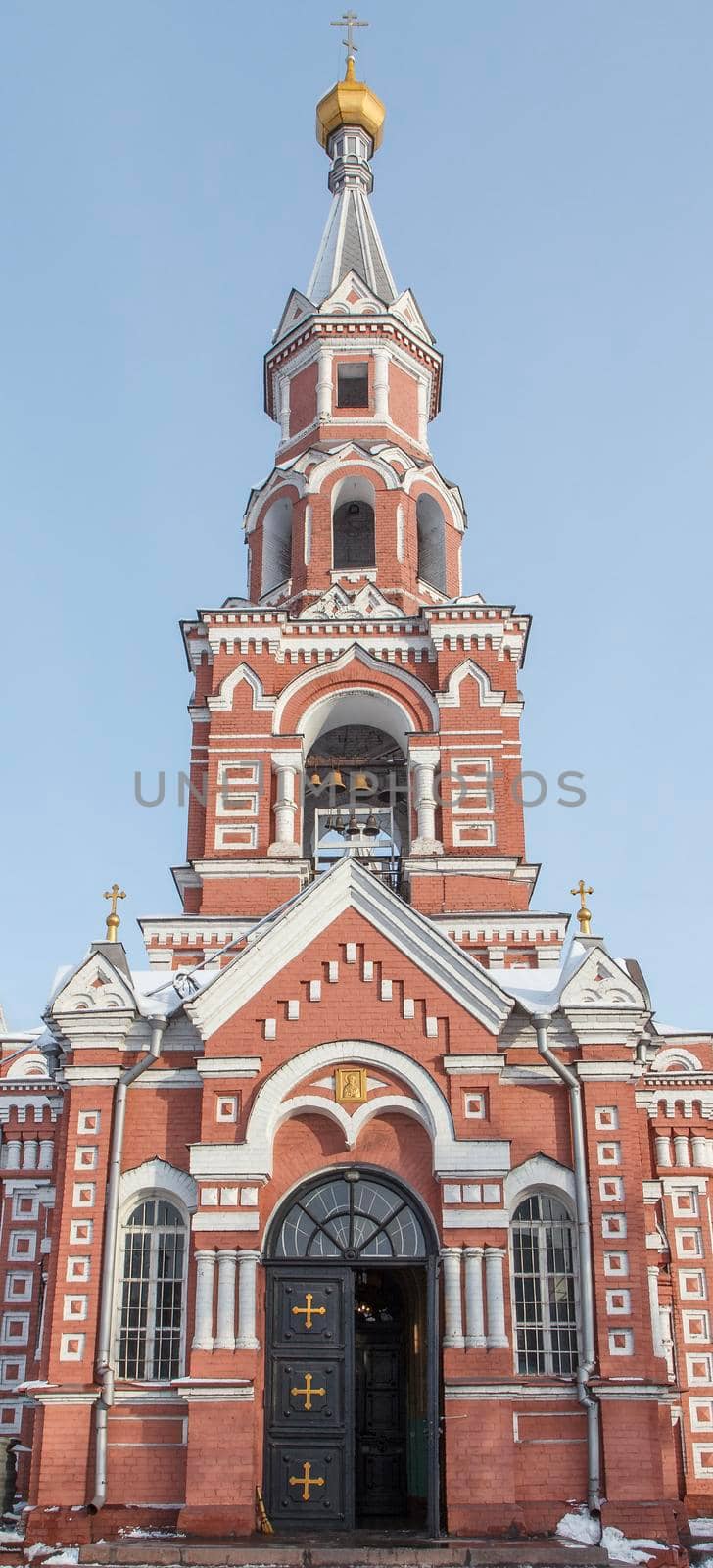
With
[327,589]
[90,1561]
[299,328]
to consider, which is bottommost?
[90,1561]

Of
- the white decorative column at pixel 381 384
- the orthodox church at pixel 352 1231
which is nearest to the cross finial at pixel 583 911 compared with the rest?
the orthodox church at pixel 352 1231

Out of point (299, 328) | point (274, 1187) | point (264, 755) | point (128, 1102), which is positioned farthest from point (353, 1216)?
point (299, 328)

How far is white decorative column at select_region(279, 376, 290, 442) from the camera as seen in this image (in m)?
20.3

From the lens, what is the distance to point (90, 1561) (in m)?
10.7

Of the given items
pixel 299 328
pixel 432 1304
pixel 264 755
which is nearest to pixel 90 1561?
pixel 432 1304

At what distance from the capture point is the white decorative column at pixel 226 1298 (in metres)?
11.9

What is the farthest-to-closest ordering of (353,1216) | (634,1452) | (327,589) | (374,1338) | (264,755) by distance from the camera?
(327,589) < (264,755) < (374,1338) < (353,1216) < (634,1452)

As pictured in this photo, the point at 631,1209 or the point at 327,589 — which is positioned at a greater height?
the point at 327,589

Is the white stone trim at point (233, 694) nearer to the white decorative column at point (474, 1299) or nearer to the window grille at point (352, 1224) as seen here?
the window grille at point (352, 1224)

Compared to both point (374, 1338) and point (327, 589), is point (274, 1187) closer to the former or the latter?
point (374, 1338)

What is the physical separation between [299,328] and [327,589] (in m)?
4.19

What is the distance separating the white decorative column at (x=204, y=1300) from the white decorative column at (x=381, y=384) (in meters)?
11.1

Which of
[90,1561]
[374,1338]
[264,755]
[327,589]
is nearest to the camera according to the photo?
[90,1561]

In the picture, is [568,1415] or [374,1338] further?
[374,1338]
